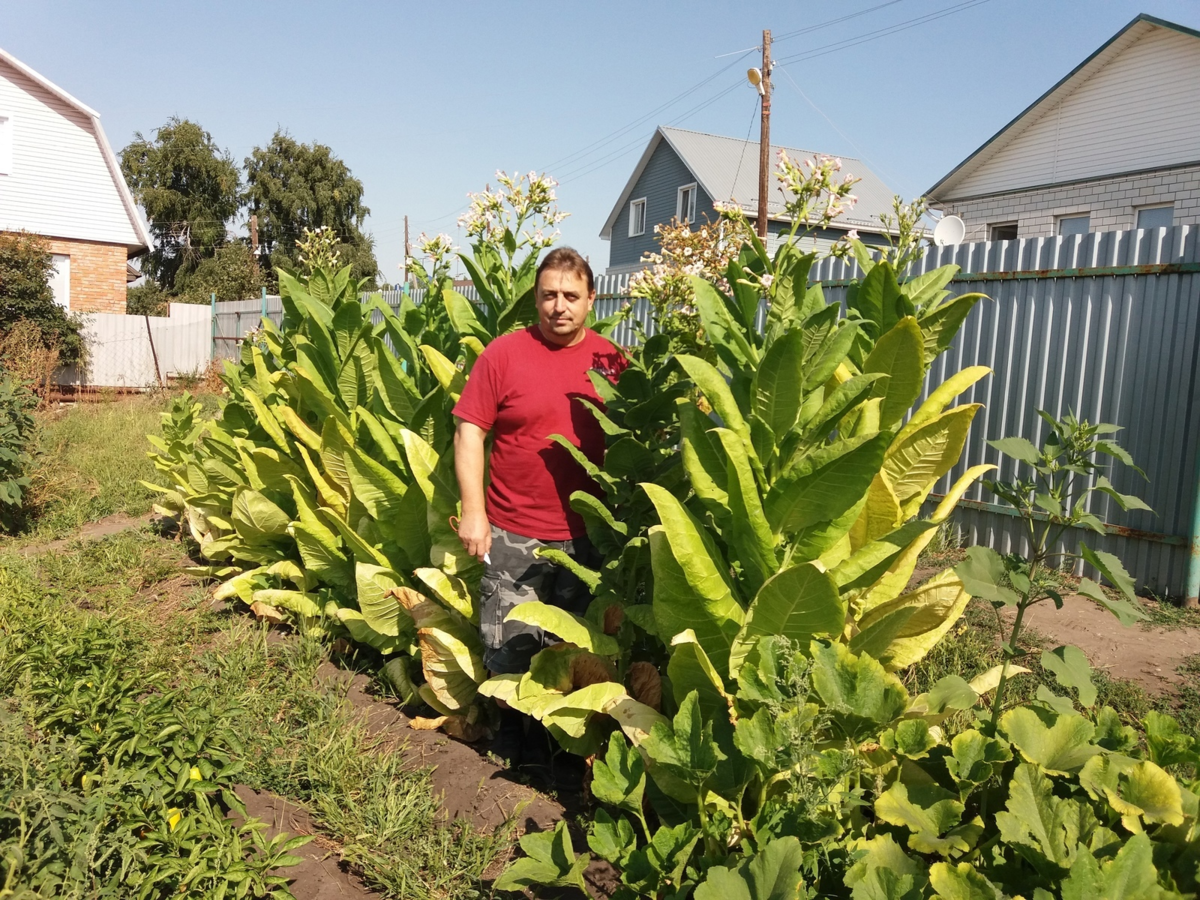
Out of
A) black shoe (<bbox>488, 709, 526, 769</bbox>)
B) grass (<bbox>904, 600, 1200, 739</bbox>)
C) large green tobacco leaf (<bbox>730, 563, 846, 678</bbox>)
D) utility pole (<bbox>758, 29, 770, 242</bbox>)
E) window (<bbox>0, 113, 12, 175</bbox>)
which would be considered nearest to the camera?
large green tobacco leaf (<bbox>730, 563, 846, 678</bbox>)

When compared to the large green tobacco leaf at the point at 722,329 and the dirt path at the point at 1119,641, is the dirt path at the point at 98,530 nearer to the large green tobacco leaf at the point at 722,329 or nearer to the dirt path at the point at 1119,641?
the large green tobacco leaf at the point at 722,329

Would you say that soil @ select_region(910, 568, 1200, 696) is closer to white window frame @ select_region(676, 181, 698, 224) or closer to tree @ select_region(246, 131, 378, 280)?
white window frame @ select_region(676, 181, 698, 224)

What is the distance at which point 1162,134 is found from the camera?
16.0 m

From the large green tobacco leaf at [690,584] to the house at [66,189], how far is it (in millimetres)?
21353

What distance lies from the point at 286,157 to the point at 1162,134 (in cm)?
3195

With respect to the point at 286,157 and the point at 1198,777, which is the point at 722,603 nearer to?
the point at 1198,777

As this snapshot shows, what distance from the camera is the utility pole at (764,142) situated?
14.8 meters

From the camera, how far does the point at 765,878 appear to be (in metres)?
1.71

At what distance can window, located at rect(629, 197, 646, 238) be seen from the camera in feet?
94.8

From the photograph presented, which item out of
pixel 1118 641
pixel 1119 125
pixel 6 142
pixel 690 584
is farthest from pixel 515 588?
pixel 6 142

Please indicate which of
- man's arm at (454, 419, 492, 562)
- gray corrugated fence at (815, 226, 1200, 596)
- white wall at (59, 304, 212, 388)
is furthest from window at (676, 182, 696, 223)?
man's arm at (454, 419, 492, 562)

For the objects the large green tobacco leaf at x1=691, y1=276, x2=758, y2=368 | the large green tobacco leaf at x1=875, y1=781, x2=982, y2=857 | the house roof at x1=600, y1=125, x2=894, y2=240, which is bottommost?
the large green tobacco leaf at x1=875, y1=781, x2=982, y2=857

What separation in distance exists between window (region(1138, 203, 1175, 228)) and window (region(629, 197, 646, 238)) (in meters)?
15.2

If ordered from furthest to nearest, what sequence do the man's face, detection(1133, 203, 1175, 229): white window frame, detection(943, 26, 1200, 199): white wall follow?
1. detection(943, 26, 1200, 199): white wall
2. detection(1133, 203, 1175, 229): white window frame
3. the man's face
